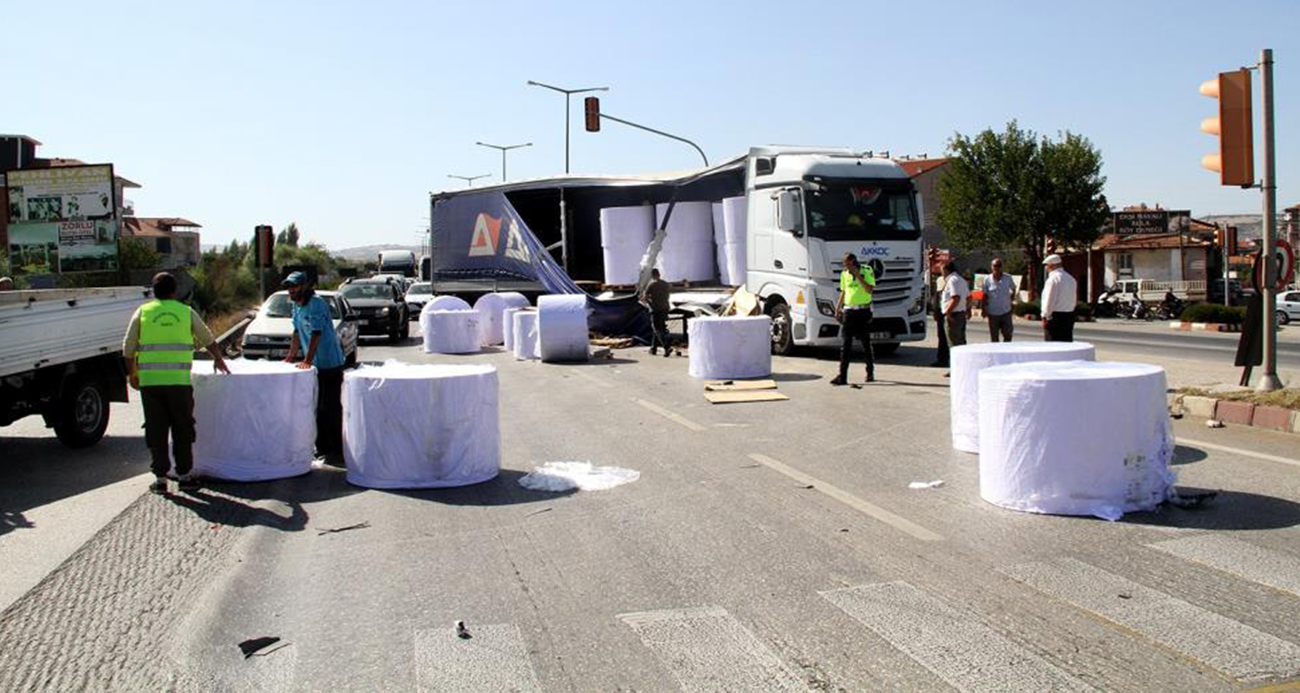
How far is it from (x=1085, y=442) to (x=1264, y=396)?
5428 mm

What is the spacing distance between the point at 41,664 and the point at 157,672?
23.4 inches

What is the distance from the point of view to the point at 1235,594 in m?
5.03

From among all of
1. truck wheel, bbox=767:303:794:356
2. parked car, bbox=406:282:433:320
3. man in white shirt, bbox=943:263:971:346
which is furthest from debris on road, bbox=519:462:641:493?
parked car, bbox=406:282:433:320

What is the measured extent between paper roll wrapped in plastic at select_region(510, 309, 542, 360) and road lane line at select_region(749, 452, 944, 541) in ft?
38.8

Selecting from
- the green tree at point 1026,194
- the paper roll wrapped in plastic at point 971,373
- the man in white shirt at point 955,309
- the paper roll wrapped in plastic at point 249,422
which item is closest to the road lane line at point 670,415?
the paper roll wrapped in plastic at point 971,373

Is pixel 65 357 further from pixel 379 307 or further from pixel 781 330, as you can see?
pixel 379 307

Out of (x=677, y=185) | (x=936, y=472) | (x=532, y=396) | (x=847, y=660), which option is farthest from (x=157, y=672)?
(x=677, y=185)

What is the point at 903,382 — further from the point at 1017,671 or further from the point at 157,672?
the point at 157,672

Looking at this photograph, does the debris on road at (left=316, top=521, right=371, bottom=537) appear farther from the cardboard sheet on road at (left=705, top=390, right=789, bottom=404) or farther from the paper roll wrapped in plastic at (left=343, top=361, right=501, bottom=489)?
the cardboard sheet on road at (left=705, top=390, right=789, bottom=404)

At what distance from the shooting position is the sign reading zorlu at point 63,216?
29.7 metres

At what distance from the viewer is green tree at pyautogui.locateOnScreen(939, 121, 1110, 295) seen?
52469mm

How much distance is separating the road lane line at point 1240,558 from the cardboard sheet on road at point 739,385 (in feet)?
26.5

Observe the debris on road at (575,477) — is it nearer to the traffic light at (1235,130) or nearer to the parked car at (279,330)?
the traffic light at (1235,130)

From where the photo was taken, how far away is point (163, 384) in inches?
320
